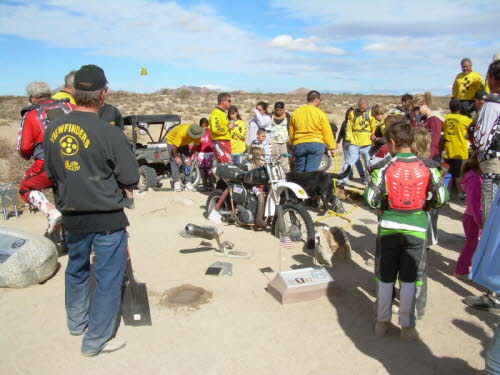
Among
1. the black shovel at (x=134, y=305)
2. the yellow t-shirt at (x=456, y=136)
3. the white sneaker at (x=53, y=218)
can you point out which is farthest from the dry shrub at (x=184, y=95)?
the black shovel at (x=134, y=305)

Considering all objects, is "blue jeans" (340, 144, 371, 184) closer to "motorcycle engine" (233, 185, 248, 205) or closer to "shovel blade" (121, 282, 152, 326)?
"motorcycle engine" (233, 185, 248, 205)

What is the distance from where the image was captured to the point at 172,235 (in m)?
6.13

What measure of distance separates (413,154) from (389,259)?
832 mm

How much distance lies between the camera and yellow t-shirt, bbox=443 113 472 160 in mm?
7605

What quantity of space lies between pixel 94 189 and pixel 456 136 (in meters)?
6.90

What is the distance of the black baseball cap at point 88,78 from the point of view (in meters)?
2.88

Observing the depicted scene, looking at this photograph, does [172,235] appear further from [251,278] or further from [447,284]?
[447,284]

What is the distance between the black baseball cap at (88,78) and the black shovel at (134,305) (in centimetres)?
169

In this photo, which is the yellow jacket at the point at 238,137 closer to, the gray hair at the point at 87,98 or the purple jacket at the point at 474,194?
the purple jacket at the point at 474,194

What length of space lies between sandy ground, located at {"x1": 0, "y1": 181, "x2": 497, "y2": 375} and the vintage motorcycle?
0.58m

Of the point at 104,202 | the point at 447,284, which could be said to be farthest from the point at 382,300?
the point at 104,202

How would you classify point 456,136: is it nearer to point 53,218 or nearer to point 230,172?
point 230,172

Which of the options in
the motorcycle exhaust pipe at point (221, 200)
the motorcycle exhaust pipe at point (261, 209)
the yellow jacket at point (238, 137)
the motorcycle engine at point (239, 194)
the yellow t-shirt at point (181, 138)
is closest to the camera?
the motorcycle exhaust pipe at point (261, 209)

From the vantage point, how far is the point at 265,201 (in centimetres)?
588
